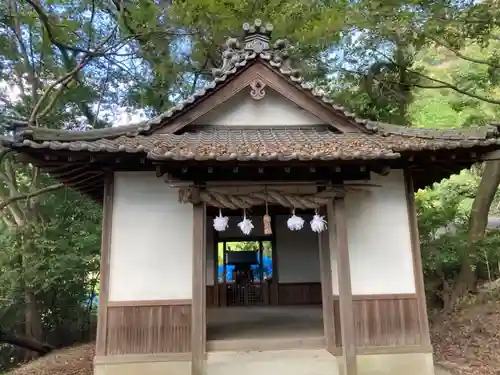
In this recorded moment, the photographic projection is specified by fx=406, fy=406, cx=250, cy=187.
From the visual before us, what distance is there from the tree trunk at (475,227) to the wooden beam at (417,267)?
4.67 meters

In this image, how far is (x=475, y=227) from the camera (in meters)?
10.5

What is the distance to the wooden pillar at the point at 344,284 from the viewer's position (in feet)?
18.2

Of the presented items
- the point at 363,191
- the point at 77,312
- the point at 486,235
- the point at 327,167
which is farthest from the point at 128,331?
the point at 77,312

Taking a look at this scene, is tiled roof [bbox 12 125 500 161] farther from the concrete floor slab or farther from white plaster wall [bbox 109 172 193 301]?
the concrete floor slab

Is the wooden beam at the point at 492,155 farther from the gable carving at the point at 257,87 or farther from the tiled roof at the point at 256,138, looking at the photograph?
the gable carving at the point at 257,87

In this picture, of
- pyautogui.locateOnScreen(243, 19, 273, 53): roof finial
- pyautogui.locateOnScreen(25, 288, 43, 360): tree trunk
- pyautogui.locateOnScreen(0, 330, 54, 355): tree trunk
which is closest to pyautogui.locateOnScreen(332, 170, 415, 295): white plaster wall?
pyautogui.locateOnScreen(243, 19, 273, 53): roof finial

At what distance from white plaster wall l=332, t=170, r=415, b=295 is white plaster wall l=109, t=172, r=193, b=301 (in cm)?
237

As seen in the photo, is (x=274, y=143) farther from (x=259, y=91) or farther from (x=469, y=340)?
(x=469, y=340)

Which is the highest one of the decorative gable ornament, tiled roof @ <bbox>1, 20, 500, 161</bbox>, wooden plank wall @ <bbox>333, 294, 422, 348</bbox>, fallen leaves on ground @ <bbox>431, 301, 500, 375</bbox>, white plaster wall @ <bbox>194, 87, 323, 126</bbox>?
the decorative gable ornament

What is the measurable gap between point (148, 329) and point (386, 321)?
3516 millimetres

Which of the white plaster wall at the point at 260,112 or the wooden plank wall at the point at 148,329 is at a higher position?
the white plaster wall at the point at 260,112

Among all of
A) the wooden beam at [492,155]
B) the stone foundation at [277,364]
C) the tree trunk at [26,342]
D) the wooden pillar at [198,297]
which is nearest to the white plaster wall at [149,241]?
the wooden pillar at [198,297]

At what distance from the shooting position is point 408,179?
651 centimetres

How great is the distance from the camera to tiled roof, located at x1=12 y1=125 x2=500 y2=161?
204 inches
